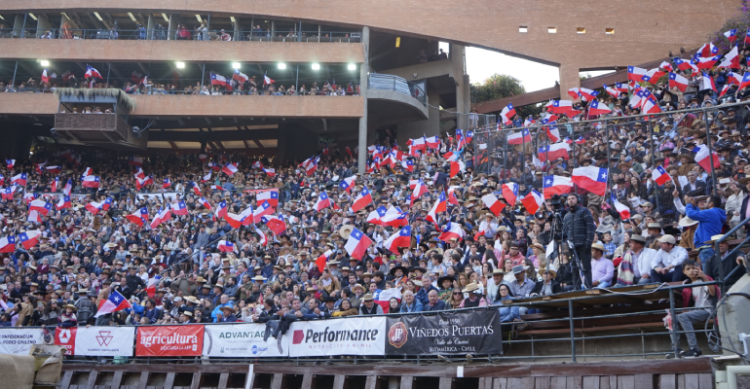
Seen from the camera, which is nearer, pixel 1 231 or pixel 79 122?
pixel 1 231

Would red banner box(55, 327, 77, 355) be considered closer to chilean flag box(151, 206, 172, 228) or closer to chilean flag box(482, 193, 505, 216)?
chilean flag box(151, 206, 172, 228)

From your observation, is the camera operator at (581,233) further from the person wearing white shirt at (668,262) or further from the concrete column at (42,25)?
the concrete column at (42,25)

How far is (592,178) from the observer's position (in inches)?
593

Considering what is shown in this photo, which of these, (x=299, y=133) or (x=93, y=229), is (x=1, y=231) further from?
(x=299, y=133)

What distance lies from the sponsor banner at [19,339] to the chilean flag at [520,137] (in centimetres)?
1405

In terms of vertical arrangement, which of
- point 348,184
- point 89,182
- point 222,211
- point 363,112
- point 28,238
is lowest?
point 28,238

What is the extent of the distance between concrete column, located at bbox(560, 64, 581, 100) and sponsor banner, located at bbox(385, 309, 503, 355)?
25534 mm

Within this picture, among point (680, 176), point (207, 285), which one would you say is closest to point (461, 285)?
point (680, 176)

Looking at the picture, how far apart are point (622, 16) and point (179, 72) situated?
25.4m

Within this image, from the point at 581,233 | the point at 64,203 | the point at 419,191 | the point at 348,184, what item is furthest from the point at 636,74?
the point at 64,203

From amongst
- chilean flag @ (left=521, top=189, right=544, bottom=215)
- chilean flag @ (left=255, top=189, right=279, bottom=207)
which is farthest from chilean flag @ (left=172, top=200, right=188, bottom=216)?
chilean flag @ (left=521, top=189, right=544, bottom=215)

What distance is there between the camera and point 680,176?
45.3 feet

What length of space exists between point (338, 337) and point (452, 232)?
5.10m

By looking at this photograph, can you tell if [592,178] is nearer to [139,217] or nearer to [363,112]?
[139,217]
